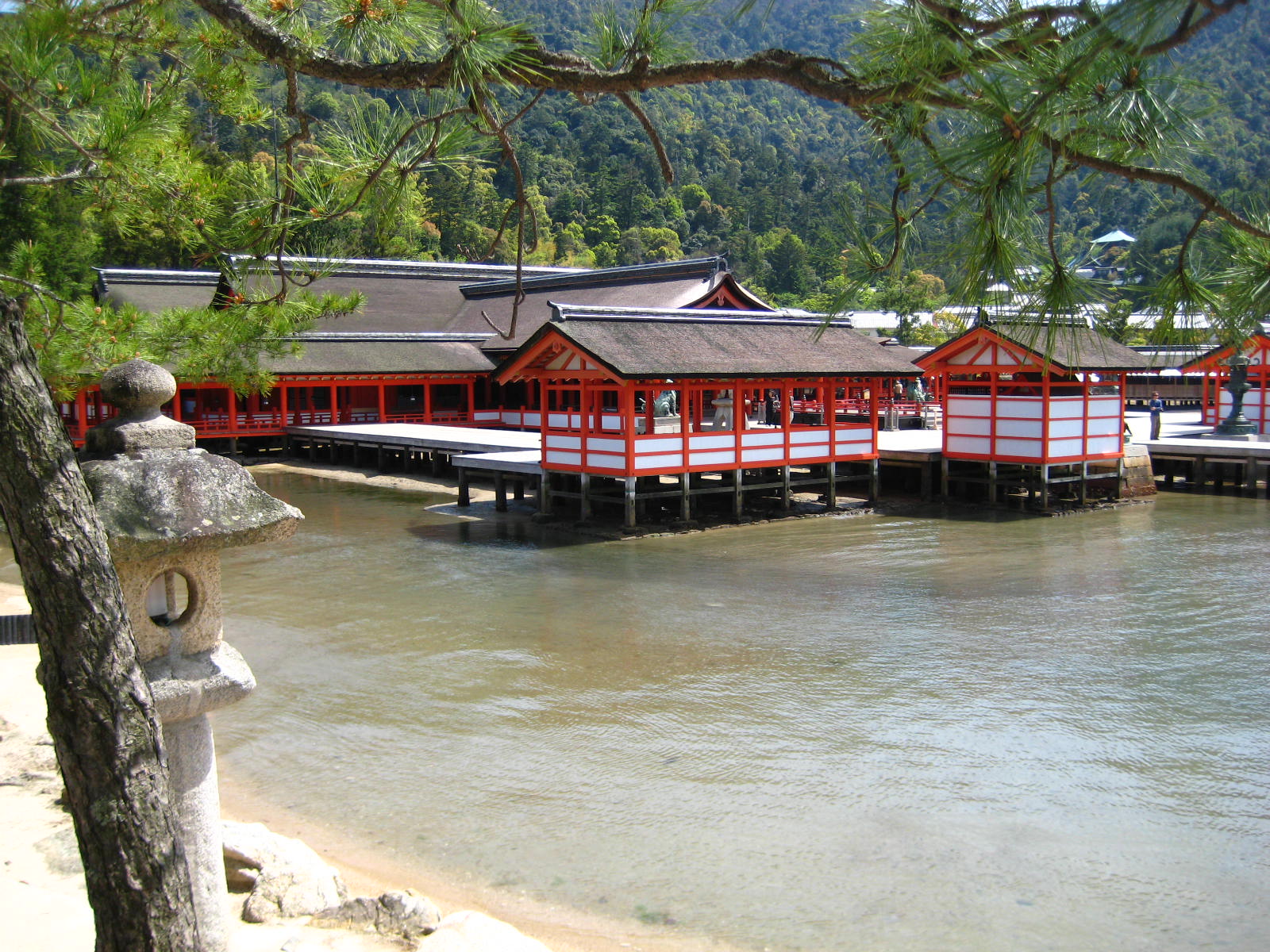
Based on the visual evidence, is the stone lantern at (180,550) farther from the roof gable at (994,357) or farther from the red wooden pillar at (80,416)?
the red wooden pillar at (80,416)

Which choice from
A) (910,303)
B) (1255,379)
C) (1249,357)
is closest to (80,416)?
(1249,357)

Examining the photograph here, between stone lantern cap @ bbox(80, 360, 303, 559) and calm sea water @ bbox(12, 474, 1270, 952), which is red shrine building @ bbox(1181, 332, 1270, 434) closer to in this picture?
calm sea water @ bbox(12, 474, 1270, 952)

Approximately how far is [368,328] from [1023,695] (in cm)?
2378

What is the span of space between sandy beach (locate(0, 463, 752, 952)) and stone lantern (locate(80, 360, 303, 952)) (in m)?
0.67

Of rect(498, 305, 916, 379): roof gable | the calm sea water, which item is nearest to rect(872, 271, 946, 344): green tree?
rect(498, 305, 916, 379): roof gable

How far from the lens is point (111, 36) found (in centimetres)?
462

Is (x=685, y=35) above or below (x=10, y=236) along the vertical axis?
below

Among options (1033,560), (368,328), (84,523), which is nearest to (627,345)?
(1033,560)

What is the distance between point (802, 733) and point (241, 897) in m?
3.90

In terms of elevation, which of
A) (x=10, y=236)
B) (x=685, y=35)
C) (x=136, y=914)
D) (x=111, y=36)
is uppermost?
(x=10, y=236)

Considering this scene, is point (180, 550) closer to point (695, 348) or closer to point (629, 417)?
point (629, 417)

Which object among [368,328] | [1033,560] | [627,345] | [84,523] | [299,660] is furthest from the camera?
[368,328]

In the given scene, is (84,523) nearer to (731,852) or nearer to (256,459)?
(731,852)

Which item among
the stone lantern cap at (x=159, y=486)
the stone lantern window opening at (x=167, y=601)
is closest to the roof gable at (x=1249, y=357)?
the stone lantern cap at (x=159, y=486)
